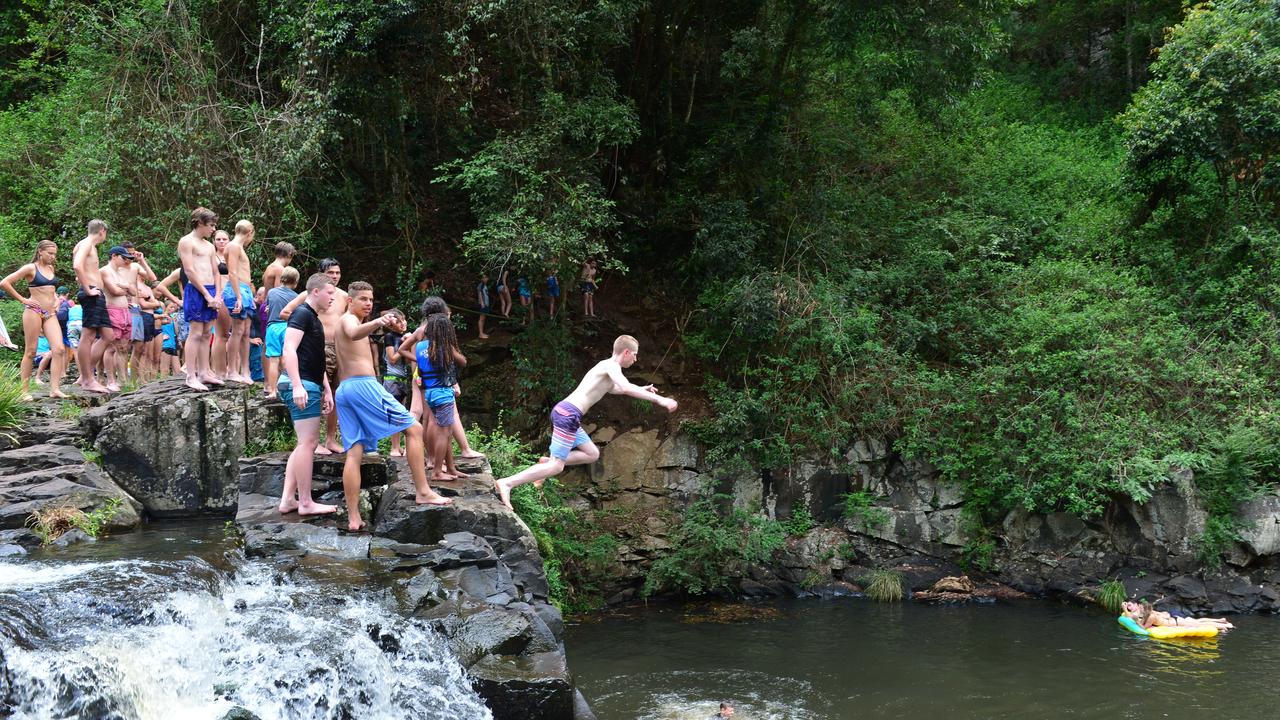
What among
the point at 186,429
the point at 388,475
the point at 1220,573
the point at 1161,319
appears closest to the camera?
the point at 388,475

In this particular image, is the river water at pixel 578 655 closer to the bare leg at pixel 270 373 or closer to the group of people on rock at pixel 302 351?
the group of people on rock at pixel 302 351

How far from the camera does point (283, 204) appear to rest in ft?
43.0

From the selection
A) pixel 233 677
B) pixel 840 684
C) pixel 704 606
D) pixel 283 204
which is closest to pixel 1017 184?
pixel 704 606

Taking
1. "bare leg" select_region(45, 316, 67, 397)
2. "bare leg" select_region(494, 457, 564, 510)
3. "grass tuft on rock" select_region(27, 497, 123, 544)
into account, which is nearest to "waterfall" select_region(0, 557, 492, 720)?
"grass tuft on rock" select_region(27, 497, 123, 544)

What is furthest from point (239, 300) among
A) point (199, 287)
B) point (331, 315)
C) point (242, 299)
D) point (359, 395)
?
point (359, 395)

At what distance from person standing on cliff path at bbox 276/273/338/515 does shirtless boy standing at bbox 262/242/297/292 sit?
135cm

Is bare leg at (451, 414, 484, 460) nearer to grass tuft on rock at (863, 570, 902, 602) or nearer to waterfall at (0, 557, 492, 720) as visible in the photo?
waterfall at (0, 557, 492, 720)

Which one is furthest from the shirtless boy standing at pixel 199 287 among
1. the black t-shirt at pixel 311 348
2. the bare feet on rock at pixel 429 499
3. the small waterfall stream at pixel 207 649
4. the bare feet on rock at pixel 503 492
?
the bare feet on rock at pixel 503 492

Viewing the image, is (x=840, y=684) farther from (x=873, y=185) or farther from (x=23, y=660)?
(x=873, y=185)

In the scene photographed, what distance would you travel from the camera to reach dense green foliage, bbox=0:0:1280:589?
12.9 metres

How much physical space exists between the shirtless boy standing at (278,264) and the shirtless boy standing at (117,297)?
2082 mm

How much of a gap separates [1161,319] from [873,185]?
5.29m

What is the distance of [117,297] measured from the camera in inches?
397

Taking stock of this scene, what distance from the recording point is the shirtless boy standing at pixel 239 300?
8680 mm
